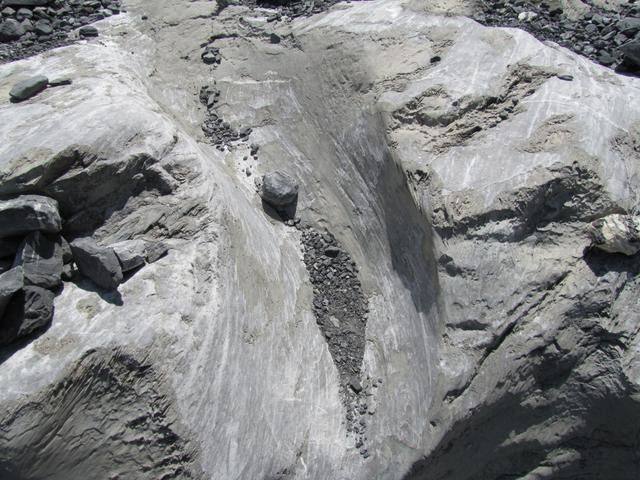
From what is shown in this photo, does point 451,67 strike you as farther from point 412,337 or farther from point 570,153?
point 412,337

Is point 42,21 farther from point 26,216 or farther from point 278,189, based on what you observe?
point 26,216

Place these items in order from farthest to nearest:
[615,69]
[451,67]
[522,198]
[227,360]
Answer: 1. [615,69]
2. [451,67]
3. [522,198]
4. [227,360]

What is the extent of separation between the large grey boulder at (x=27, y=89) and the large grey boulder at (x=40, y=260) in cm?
128

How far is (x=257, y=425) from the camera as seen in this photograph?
3965 millimetres

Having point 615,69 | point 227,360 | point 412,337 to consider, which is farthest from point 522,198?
point 227,360

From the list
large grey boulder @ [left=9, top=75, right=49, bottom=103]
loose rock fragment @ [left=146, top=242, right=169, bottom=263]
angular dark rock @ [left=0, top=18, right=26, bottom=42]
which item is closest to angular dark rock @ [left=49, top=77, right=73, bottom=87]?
large grey boulder @ [left=9, top=75, right=49, bottom=103]

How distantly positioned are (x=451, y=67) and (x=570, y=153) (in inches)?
50.2

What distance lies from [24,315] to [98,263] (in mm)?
503

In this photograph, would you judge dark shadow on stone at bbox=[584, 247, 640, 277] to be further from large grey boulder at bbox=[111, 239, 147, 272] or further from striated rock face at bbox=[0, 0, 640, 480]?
large grey boulder at bbox=[111, 239, 147, 272]

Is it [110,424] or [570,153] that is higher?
[570,153]

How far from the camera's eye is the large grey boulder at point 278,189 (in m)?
5.11

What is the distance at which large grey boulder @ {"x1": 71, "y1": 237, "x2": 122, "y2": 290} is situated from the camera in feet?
12.0

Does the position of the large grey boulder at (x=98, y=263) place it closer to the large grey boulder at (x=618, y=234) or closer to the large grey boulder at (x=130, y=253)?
the large grey boulder at (x=130, y=253)

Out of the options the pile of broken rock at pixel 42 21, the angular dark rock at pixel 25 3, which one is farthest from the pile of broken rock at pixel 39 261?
the angular dark rock at pixel 25 3
